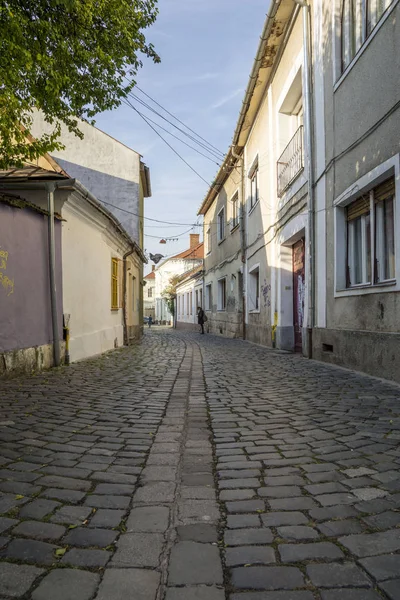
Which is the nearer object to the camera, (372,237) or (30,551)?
(30,551)

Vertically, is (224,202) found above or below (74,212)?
above

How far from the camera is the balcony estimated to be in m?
10.3

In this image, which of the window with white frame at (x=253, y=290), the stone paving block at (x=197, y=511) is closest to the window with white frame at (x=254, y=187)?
the window with white frame at (x=253, y=290)

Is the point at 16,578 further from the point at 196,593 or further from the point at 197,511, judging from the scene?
the point at 197,511

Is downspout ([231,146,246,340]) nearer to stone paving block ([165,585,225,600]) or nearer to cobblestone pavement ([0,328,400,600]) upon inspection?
cobblestone pavement ([0,328,400,600])

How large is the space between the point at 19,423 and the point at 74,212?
570cm

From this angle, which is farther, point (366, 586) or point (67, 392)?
point (67, 392)

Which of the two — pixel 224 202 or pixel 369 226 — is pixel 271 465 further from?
pixel 224 202

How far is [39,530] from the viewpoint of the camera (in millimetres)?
2082

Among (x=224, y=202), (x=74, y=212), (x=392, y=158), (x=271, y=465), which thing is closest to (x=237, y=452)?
(x=271, y=465)

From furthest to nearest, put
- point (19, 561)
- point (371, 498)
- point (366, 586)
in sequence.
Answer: point (371, 498) < point (19, 561) < point (366, 586)

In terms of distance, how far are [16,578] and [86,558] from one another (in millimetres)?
267

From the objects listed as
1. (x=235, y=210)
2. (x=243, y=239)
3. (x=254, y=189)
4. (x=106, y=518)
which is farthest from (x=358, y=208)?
(x=235, y=210)

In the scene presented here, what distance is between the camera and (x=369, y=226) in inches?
278
